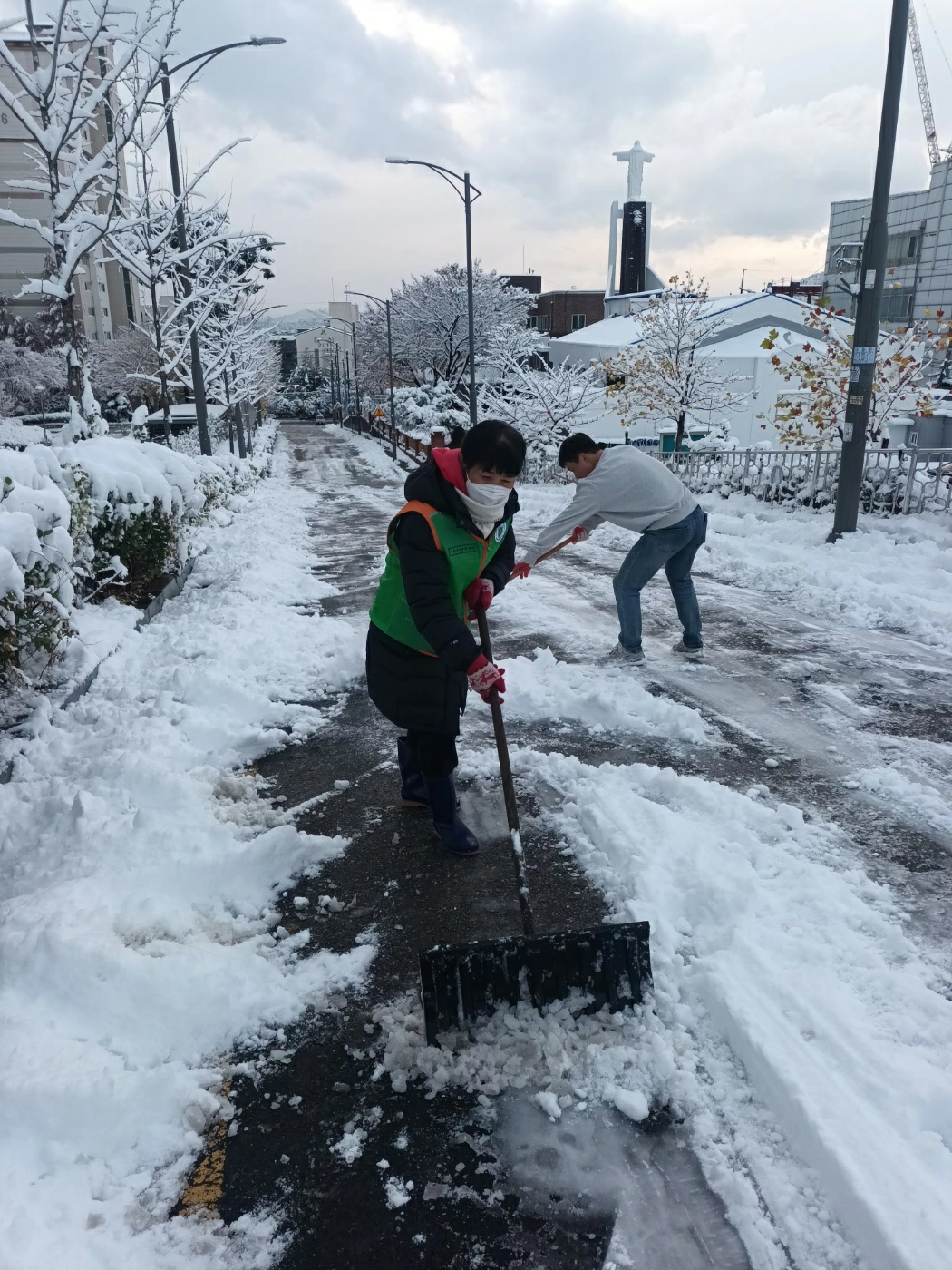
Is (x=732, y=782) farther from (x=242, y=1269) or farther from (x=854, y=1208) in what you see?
(x=242, y=1269)

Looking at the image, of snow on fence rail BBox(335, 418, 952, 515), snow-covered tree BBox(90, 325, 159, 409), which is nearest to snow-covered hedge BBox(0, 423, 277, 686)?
snow on fence rail BBox(335, 418, 952, 515)

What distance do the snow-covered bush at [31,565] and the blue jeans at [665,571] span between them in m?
3.74

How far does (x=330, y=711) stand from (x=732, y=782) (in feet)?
8.40

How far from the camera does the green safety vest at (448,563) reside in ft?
9.79

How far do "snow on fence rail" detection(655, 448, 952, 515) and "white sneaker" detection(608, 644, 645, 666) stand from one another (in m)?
6.56

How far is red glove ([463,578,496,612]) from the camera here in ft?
10.5

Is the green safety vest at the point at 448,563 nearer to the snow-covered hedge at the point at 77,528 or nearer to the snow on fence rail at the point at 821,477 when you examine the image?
the snow-covered hedge at the point at 77,528

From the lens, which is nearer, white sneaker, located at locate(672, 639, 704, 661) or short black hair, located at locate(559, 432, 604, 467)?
short black hair, located at locate(559, 432, 604, 467)

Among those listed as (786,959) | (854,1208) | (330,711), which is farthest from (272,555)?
(854,1208)

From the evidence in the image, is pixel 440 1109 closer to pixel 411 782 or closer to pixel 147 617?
pixel 411 782

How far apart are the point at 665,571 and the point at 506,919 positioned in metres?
3.47

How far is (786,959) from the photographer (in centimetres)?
269

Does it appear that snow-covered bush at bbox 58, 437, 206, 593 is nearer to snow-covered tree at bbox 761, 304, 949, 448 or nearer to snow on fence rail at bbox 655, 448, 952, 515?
snow on fence rail at bbox 655, 448, 952, 515

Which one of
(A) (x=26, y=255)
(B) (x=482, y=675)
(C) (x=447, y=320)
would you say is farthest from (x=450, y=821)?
(A) (x=26, y=255)
